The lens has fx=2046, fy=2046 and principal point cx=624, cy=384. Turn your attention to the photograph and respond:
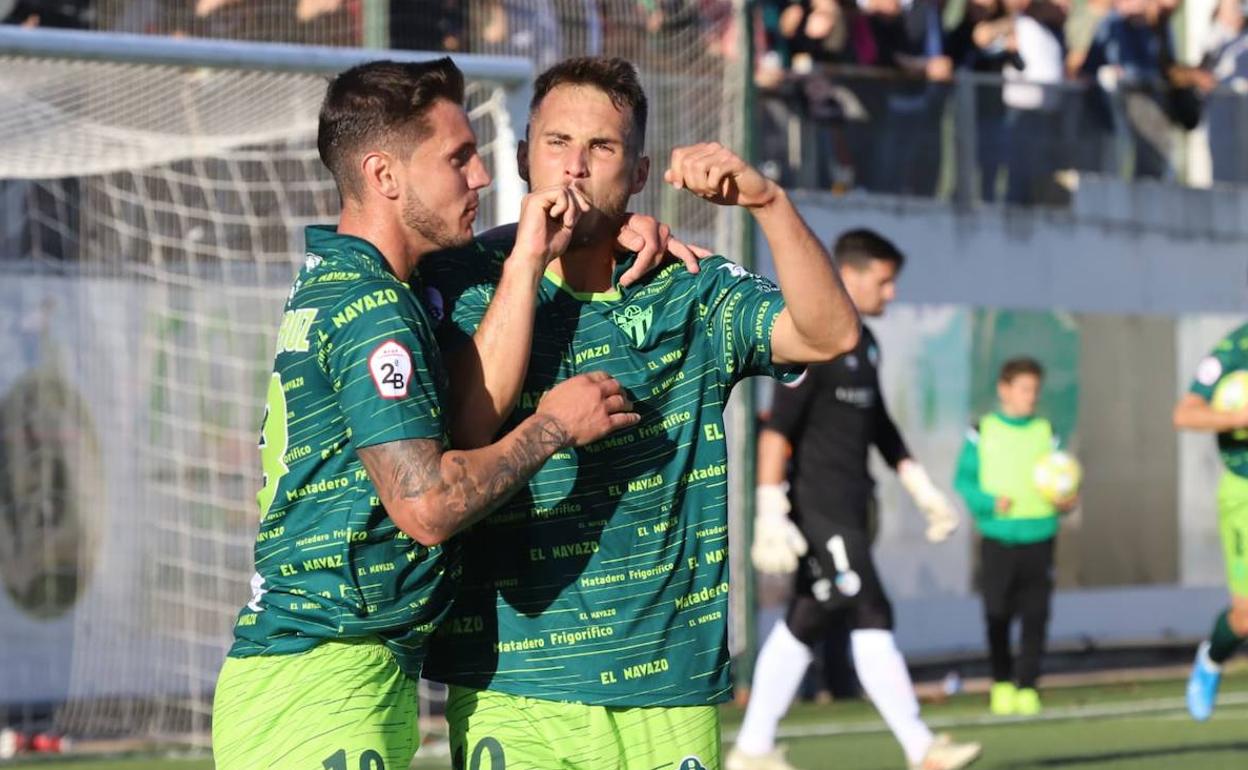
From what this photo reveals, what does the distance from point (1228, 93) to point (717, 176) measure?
12233mm

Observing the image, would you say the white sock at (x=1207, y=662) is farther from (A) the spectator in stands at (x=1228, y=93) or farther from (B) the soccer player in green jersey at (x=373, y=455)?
(B) the soccer player in green jersey at (x=373, y=455)

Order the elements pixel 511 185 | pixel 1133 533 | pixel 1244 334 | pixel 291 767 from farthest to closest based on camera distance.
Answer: pixel 1133 533
pixel 1244 334
pixel 511 185
pixel 291 767

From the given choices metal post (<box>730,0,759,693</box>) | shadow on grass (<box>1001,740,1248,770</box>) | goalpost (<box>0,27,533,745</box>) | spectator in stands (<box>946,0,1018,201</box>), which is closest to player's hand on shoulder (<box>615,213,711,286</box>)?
shadow on grass (<box>1001,740,1248,770</box>)

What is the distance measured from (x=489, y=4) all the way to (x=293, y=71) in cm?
242

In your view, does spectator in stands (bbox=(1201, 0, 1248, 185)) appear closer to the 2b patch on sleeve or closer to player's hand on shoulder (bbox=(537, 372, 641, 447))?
player's hand on shoulder (bbox=(537, 372, 641, 447))

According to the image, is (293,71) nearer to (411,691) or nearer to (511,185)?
(511,185)

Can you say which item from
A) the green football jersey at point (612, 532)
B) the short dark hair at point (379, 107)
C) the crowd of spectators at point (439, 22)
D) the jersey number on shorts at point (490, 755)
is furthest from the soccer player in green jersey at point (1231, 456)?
the short dark hair at point (379, 107)

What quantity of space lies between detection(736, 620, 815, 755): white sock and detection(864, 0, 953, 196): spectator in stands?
4.80 metres

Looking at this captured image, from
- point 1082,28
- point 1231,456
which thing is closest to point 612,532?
point 1231,456

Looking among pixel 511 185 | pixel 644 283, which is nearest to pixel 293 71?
pixel 511 185

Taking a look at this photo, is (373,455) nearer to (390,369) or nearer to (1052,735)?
(390,369)

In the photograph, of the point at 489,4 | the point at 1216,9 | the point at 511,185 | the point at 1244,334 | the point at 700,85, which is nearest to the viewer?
the point at 511,185

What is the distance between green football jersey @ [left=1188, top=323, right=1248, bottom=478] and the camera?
9289mm

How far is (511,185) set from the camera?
8.52m
